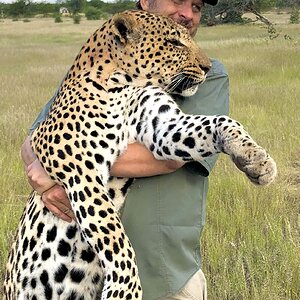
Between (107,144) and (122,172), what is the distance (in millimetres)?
132

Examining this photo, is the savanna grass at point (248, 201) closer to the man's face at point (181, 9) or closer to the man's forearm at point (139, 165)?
the man's forearm at point (139, 165)

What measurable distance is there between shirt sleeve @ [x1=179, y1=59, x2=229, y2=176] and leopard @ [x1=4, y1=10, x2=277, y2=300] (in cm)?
6

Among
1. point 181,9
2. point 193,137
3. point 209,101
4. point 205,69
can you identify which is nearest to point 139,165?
point 193,137

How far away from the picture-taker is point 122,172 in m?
2.57

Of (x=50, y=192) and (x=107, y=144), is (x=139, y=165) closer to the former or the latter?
(x=107, y=144)

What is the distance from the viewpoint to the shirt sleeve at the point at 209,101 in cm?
268

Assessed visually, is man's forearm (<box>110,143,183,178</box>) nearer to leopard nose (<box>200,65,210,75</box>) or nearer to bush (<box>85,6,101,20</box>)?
leopard nose (<box>200,65,210,75</box>)

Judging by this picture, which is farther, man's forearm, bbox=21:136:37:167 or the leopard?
man's forearm, bbox=21:136:37:167

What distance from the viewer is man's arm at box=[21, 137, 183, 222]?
8.26 feet

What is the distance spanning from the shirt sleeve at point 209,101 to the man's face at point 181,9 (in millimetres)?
233

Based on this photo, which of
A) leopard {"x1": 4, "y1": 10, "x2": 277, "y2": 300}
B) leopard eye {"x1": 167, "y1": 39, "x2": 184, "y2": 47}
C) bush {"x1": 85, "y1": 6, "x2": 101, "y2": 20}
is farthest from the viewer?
bush {"x1": 85, "y1": 6, "x2": 101, "y2": 20}

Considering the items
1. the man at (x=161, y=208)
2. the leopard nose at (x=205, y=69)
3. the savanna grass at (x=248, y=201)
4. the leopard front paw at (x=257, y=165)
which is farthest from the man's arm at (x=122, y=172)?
the savanna grass at (x=248, y=201)

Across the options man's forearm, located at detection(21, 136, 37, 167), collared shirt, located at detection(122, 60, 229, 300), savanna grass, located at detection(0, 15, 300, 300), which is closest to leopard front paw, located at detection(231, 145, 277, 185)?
collared shirt, located at detection(122, 60, 229, 300)

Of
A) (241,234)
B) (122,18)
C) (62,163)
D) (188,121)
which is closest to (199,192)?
(188,121)
